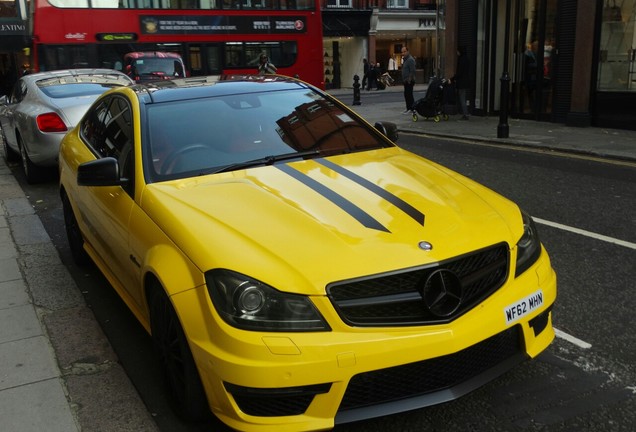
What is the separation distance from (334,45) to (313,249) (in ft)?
129

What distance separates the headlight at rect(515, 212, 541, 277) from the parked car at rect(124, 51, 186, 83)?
16.0 meters

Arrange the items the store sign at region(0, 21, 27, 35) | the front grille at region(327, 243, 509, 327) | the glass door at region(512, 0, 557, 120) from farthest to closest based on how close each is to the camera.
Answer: the store sign at region(0, 21, 27, 35), the glass door at region(512, 0, 557, 120), the front grille at region(327, 243, 509, 327)

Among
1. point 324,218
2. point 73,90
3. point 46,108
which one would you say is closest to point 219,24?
point 73,90

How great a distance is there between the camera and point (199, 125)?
3947 mm

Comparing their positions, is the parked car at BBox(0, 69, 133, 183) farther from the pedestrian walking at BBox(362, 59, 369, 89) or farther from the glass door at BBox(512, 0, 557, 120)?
the pedestrian walking at BBox(362, 59, 369, 89)

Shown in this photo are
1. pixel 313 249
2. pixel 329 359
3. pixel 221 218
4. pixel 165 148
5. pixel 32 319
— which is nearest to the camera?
pixel 329 359

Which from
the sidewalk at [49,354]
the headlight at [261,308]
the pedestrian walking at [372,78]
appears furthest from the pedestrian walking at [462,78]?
the pedestrian walking at [372,78]

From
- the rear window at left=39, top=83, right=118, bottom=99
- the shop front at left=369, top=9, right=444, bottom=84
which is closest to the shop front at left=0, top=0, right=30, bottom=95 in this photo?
the rear window at left=39, top=83, right=118, bottom=99

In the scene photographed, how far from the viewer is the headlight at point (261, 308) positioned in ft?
8.02

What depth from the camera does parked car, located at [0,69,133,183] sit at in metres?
8.50

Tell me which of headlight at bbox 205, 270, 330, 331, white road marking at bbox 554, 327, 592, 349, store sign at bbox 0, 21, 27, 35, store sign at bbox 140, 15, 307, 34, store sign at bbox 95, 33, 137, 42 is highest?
store sign at bbox 0, 21, 27, 35

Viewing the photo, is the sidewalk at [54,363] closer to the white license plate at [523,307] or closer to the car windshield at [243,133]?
the car windshield at [243,133]

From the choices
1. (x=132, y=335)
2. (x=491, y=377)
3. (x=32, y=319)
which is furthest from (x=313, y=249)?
(x=32, y=319)

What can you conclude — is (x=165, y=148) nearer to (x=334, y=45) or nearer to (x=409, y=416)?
(x=409, y=416)
